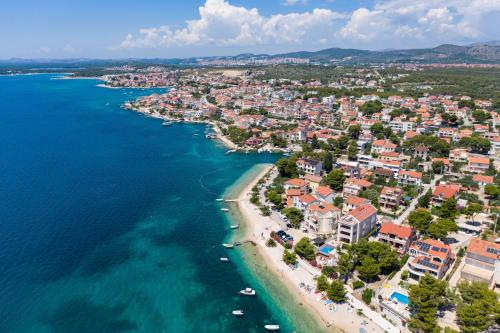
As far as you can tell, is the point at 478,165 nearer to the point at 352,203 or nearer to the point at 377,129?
the point at 377,129

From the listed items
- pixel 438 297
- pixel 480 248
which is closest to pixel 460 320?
pixel 438 297

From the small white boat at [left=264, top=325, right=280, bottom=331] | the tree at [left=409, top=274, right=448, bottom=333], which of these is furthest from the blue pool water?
the tree at [left=409, top=274, right=448, bottom=333]

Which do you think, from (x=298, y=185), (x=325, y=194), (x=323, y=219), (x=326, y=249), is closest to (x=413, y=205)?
(x=325, y=194)

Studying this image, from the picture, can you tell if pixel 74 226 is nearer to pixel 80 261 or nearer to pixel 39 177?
pixel 80 261

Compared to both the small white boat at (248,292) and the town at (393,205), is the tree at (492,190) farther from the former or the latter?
the small white boat at (248,292)

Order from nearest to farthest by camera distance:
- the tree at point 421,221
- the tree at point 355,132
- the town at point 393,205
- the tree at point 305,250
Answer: the town at point 393,205
the tree at point 305,250
the tree at point 421,221
the tree at point 355,132

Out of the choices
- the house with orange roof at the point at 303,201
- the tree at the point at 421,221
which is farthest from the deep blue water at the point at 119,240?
the tree at the point at 421,221

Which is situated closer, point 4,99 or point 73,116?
point 73,116
